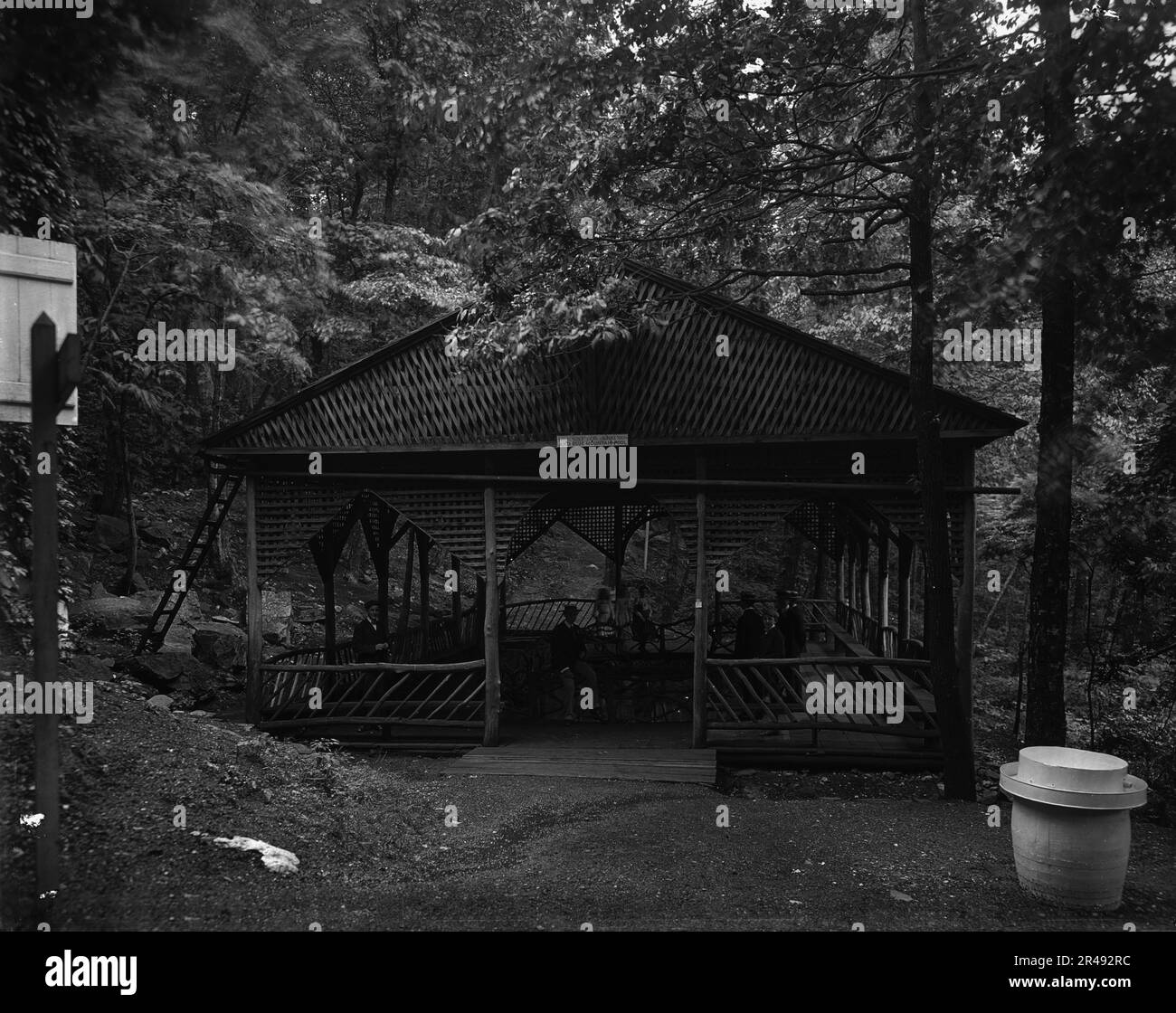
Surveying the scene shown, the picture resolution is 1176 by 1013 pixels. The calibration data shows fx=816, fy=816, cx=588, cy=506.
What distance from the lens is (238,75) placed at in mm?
11836

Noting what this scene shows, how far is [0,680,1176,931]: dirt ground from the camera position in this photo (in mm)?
4949

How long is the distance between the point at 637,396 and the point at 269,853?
6.55 m

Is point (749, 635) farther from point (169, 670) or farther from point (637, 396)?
point (169, 670)

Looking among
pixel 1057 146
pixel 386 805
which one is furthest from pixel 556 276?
pixel 386 805

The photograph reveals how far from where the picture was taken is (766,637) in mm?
11547

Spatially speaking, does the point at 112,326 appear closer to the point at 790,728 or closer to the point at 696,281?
the point at 696,281

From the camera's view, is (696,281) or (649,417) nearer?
(649,417)

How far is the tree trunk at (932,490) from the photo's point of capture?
27.0ft

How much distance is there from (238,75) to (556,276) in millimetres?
6884

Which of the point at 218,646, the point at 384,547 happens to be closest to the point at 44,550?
the point at 384,547

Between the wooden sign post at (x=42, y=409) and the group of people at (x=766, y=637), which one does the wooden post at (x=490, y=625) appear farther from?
the wooden sign post at (x=42, y=409)

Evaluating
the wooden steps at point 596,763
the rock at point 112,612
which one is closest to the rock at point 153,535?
the rock at point 112,612
